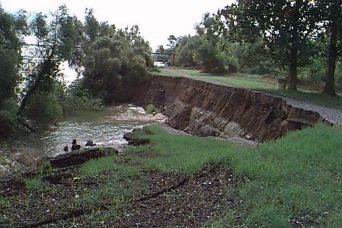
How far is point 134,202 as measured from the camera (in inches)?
310

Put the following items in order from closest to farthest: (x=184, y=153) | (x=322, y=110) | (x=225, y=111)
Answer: (x=184, y=153) < (x=322, y=110) < (x=225, y=111)

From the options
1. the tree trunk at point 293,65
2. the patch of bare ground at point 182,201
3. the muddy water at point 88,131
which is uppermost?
the tree trunk at point 293,65

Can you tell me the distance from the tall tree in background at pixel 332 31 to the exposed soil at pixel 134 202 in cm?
1715

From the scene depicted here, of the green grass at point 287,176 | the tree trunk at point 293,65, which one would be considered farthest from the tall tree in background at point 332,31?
the green grass at point 287,176

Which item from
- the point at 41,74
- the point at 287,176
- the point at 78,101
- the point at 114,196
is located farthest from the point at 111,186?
the point at 78,101

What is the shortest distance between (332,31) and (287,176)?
18.5 metres

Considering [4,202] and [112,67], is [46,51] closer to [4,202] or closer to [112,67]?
[112,67]

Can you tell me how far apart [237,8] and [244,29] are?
1.56 meters

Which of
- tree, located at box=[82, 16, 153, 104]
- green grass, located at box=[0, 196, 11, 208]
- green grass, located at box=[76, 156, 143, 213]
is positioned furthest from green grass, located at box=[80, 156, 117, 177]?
tree, located at box=[82, 16, 153, 104]

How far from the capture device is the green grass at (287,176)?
6473mm

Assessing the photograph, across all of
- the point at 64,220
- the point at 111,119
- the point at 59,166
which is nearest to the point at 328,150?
the point at 64,220

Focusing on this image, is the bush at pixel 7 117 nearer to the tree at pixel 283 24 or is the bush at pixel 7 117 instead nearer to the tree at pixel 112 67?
the tree at pixel 283 24

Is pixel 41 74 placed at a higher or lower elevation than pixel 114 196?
higher

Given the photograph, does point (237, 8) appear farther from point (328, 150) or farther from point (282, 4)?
point (328, 150)
